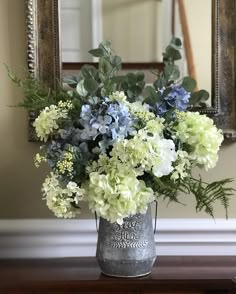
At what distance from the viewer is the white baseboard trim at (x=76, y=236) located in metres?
1.30

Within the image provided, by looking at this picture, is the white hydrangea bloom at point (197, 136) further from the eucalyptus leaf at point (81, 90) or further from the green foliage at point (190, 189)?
the eucalyptus leaf at point (81, 90)

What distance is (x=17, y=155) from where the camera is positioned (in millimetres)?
1322

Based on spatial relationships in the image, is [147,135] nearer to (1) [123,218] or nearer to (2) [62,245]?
(1) [123,218]

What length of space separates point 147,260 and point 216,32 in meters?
0.55

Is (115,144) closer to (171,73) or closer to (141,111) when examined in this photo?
(141,111)

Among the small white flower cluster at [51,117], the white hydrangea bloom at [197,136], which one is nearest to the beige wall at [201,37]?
the white hydrangea bloom at [197,136]

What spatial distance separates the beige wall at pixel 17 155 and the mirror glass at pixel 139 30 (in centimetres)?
11

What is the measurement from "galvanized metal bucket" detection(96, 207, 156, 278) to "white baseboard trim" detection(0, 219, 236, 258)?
7.6 inches

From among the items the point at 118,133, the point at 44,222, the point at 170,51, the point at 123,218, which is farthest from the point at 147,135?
the point at 44,222

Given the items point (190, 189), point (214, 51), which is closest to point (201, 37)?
point (214, 51)

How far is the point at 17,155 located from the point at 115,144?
1.30ft

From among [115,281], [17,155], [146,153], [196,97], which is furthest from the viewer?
[17,155]

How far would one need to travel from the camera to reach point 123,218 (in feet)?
3.49

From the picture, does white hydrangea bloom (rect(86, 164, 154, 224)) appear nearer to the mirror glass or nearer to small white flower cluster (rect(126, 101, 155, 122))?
small white flower cluster (rect(126, 101, 155, 122))
